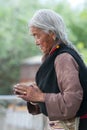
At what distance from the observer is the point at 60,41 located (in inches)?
138

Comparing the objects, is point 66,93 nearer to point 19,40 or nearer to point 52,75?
point 52,75

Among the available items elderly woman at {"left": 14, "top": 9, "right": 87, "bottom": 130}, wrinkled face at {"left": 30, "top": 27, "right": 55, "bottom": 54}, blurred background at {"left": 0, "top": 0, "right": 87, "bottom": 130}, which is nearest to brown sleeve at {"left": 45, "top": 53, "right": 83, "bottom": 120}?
elderly woman at {"left": 14, "top": 9, "right": 87, "bottom": 130}

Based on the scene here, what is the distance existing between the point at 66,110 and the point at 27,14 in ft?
104

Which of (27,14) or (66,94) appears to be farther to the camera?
(27,14)

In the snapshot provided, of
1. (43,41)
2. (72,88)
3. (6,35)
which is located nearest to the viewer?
(72,88)

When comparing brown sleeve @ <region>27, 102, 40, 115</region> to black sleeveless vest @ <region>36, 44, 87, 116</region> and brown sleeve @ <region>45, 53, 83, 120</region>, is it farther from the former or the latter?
brown sleeve @ <region>45, 53, 83, 120</region>

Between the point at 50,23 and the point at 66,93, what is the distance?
50 centimetres

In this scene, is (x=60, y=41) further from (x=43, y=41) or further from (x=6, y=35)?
(x=6, y=35)

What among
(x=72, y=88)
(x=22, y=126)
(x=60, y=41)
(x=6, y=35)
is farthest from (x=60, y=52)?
(x=6, y=35)

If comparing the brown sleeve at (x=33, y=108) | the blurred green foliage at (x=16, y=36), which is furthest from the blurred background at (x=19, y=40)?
the brown sleeve at (x=33, y=108)

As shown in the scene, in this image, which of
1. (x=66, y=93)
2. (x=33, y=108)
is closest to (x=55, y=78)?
(x=66, y=93)

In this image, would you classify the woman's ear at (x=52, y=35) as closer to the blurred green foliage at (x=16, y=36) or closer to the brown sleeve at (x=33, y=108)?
the brown sleeve at (x=33, y=108)

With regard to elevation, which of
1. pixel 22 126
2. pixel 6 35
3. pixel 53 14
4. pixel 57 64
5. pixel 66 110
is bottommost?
pixel 66 110

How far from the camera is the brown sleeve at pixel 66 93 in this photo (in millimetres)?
3271
